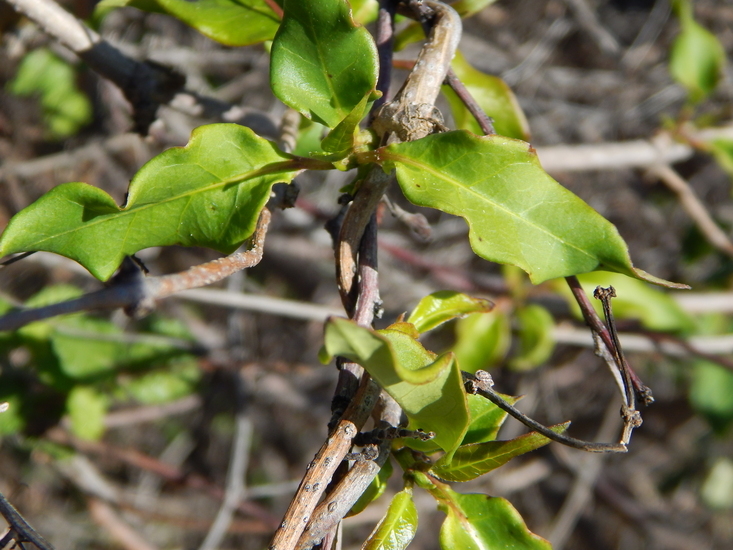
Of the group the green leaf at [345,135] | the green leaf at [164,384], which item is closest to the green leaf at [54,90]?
the green leaf at [164,384]

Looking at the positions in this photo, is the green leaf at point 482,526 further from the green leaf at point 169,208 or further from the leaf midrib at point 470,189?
the green leaf at point 169,208

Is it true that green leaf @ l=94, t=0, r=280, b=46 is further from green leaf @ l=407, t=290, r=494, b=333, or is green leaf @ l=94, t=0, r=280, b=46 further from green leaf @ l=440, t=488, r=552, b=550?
green leaf @ l=440, t=488, r=552, b=550

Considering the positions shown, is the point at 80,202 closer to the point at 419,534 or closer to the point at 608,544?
the point at 419,534

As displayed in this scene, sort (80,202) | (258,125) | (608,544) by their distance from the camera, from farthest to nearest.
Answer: (608,544), (258,125), (80,202)

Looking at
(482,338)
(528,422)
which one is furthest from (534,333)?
(528,422)

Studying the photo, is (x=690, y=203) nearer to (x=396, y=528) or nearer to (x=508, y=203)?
(x=508, y=203)

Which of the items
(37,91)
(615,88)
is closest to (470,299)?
(37,91)
